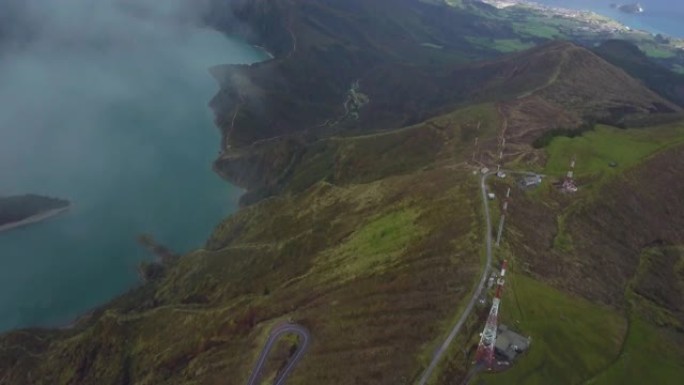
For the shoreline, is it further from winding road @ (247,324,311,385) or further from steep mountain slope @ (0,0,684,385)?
winding road @ (247,324,311,385)

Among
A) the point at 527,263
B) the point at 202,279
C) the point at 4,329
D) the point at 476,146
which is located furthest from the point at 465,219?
the point at 4,329

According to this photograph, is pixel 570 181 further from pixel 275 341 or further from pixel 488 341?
pixel 275 341

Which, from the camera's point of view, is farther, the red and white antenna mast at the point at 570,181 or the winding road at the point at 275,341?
the red and white antenna mast at the point at 570,181

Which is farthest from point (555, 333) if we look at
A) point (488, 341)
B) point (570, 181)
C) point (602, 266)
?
point (570, 181)

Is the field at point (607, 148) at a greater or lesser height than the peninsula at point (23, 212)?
greater

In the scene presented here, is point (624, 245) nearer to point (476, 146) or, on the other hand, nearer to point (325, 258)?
point (476, 146)

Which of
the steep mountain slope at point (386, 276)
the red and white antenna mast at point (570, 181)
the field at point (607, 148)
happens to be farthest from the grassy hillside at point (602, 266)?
the red and white antenna mast at point (570, 181)

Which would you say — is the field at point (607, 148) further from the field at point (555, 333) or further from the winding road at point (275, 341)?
the winding road at point (275, 341)

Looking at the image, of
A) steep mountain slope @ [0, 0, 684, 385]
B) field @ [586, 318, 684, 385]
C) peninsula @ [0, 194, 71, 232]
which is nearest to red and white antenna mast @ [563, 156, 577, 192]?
steep mountain slope @ [0, 0, 684, 385]
